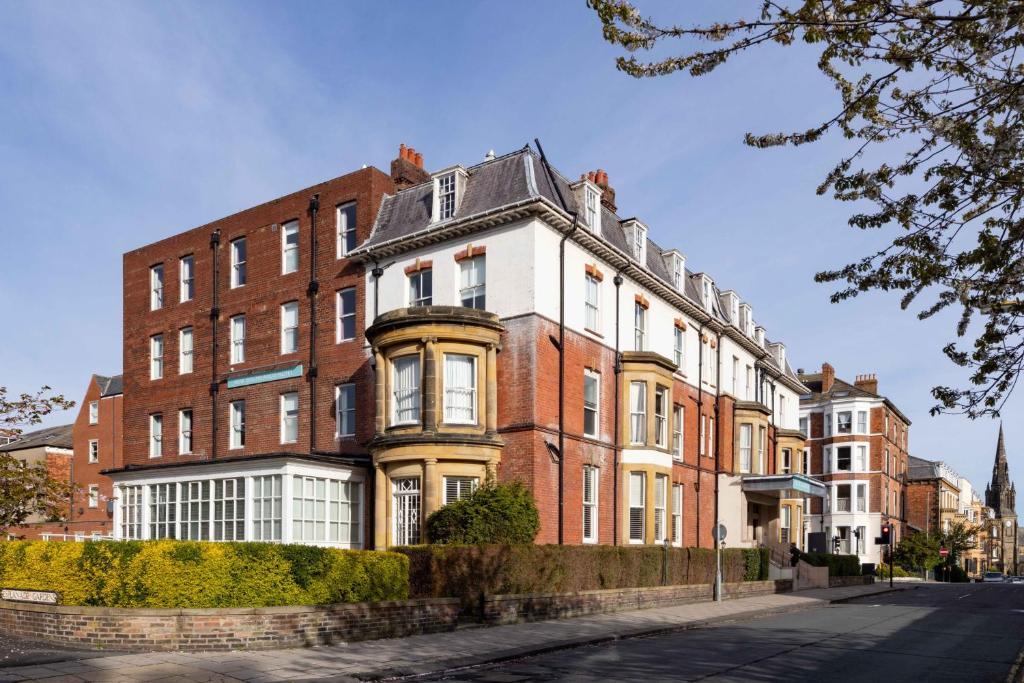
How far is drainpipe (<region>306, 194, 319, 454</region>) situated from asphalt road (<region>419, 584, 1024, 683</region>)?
51.9 ft

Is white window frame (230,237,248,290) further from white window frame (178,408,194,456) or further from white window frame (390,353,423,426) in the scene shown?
white window frame (390,353,423,426)

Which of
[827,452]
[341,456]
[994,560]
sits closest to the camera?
[341,456]

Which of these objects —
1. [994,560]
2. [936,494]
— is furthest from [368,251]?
[994,560]

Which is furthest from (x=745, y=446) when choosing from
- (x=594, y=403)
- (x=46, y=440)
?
(x=46, y=440)

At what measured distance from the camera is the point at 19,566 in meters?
17.4

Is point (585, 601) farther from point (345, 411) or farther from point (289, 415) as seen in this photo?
point (289, 415)

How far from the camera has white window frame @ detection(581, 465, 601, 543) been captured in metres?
29.5

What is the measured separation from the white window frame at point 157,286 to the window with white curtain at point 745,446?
26007mm

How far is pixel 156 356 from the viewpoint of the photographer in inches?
1522

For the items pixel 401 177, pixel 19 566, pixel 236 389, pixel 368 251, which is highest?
pixel 401 177

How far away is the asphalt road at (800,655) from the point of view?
14.1 metres

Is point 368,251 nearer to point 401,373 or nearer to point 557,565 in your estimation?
point 401,373

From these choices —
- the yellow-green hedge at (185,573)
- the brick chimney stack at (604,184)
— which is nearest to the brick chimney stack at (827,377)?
the brick chimney stack at (604,184)

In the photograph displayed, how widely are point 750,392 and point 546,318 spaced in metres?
20.2
